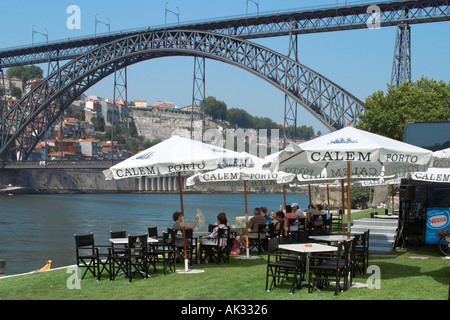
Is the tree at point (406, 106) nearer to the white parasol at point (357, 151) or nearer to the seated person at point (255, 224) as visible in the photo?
the seated person at point (255, 224)

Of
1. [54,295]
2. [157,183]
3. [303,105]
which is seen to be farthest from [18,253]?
[157,183]

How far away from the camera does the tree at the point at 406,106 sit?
2848 centimetres

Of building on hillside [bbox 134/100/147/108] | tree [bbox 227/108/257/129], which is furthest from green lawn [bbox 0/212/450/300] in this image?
building on hillside [bbox 134/100/147/108]

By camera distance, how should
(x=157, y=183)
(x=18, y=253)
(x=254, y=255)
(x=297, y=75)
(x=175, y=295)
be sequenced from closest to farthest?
(x=175, y=295), (x=254, y=255), (x=18, y=253), (x=297, y=75), (x=157, y=183)

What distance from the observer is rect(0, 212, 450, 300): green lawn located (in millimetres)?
6523

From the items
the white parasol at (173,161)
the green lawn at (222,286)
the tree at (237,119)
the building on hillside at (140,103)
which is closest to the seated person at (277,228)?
the green lawn at (222,286)

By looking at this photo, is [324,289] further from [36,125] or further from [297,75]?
[36,125]

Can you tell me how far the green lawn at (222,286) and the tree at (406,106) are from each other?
68.0 feet

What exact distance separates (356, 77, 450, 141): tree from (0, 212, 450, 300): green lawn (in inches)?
817

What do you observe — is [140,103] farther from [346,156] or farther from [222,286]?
[346,156]

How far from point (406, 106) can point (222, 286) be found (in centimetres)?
2416

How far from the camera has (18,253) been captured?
70.0ft
